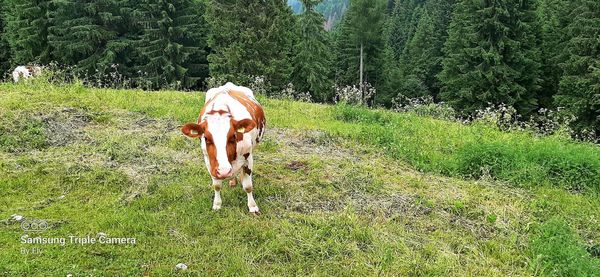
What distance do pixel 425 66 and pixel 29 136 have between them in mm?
45787

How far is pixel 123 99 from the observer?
11875 millimetres

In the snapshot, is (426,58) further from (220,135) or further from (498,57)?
(220,135)

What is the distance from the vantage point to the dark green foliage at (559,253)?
16.0 ft

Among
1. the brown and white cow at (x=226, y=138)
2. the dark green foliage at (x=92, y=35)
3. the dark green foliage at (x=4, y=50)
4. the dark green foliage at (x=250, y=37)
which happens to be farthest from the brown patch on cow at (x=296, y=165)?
the dark green foliage at (x=4, y=50)

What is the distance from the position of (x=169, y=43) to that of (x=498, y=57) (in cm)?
2244

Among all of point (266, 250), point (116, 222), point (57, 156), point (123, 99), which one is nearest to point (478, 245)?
point (266, 250)

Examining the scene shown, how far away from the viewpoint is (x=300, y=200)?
6.61m

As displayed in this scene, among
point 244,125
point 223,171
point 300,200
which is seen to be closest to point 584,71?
point 300,200

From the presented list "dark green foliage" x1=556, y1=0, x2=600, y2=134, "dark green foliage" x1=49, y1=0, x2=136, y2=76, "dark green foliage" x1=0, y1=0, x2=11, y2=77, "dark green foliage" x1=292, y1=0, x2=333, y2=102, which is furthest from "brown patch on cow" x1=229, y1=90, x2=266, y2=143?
"dark green foliage" x1=0, y1=0, x2=11, y2=77

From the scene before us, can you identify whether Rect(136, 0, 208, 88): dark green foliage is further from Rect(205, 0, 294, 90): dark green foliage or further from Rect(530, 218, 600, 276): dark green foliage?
Rect(530, 218, 600, 276): dark green foliage

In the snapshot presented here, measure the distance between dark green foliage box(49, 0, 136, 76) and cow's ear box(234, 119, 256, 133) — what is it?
27742mm

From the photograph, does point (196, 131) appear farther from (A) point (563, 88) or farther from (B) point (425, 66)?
(B) point (425, 66)

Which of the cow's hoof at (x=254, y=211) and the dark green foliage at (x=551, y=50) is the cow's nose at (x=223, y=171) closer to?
the cow's hoof at (x=254, y=211)

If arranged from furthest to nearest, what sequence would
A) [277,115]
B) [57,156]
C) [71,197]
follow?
[277,115], [57,156], [71,197]
